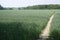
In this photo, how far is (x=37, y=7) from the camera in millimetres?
82688

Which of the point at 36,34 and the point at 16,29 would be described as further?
the point at 36,34

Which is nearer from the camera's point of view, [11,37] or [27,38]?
[11,37]

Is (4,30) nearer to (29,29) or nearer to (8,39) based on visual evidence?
(8,39)

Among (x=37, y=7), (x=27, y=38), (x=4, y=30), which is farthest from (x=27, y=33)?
(x=37, y=7)

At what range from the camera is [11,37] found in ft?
35.8

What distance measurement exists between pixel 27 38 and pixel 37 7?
71.3 m

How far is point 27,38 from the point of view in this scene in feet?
38.3

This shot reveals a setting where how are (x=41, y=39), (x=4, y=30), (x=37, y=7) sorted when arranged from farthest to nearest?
1. (x=37, y=7)
2. (x=41, y=39)
3. (x=4, y=30)

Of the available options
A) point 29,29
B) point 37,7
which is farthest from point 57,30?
point 37,7

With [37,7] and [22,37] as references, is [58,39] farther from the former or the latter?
[37,7]

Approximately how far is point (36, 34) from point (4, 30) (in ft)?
7.31

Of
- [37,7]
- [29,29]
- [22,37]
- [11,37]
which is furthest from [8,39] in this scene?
[37,7]

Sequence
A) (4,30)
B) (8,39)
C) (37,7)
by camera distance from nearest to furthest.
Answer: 1. (8,39)
2. (4,30)
3. (37,7)

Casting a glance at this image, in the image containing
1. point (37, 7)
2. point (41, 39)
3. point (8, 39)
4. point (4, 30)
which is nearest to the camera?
point (8, 39)
